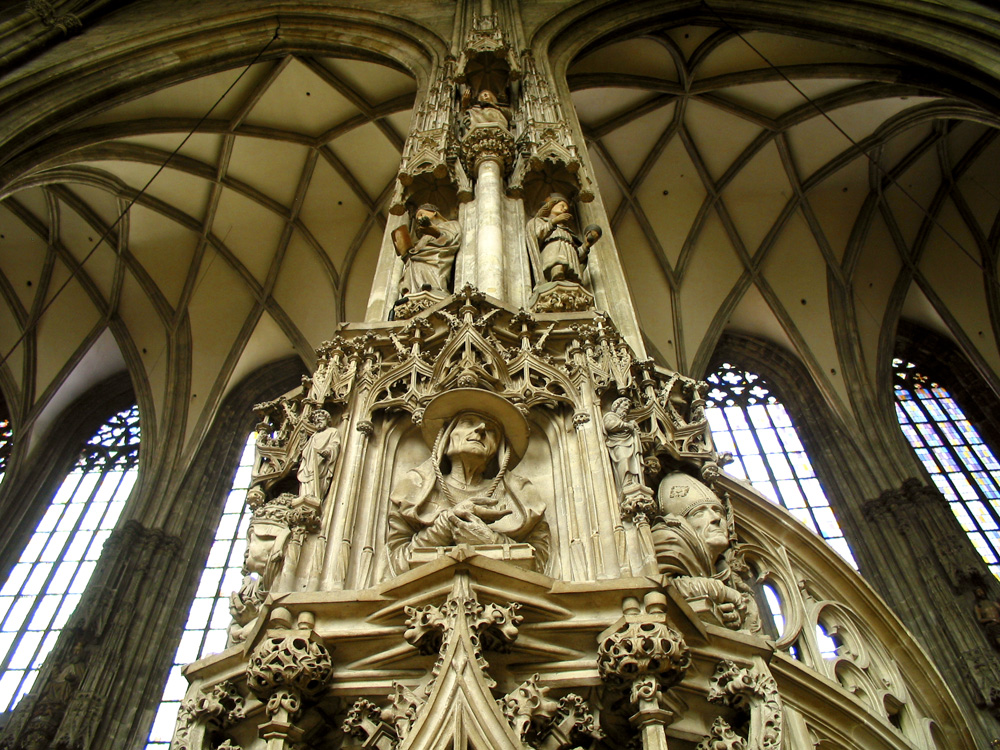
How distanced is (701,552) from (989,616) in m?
7.98

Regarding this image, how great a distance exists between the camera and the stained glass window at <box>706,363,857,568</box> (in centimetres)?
1213

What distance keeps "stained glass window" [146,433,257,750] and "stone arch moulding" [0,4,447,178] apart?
4.23 metres

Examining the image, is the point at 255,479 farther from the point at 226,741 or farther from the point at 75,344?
the point at 75,344

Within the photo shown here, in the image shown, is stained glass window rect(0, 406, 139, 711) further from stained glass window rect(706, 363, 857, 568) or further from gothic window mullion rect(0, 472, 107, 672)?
stained glass window rect(706, 363, 857, 568)

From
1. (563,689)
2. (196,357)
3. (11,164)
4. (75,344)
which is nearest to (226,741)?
(563,689)

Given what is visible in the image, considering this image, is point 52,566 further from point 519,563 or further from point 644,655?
point 644,655

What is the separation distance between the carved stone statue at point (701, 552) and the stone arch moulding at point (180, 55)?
7464mm

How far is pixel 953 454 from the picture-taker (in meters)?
13.1

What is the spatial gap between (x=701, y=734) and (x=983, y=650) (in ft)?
27.4

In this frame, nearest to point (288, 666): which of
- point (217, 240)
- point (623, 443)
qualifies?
point (623, 443)

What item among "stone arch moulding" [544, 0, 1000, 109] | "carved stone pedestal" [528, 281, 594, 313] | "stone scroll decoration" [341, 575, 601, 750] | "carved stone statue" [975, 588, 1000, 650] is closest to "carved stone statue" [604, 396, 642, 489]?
"stone scroll decoration" [341, 575, 601, 750]

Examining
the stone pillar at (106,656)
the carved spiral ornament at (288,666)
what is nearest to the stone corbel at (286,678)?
the carved spiral ornament at (288,666)

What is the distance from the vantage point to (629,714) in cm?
265

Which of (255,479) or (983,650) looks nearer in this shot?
(255,479)
